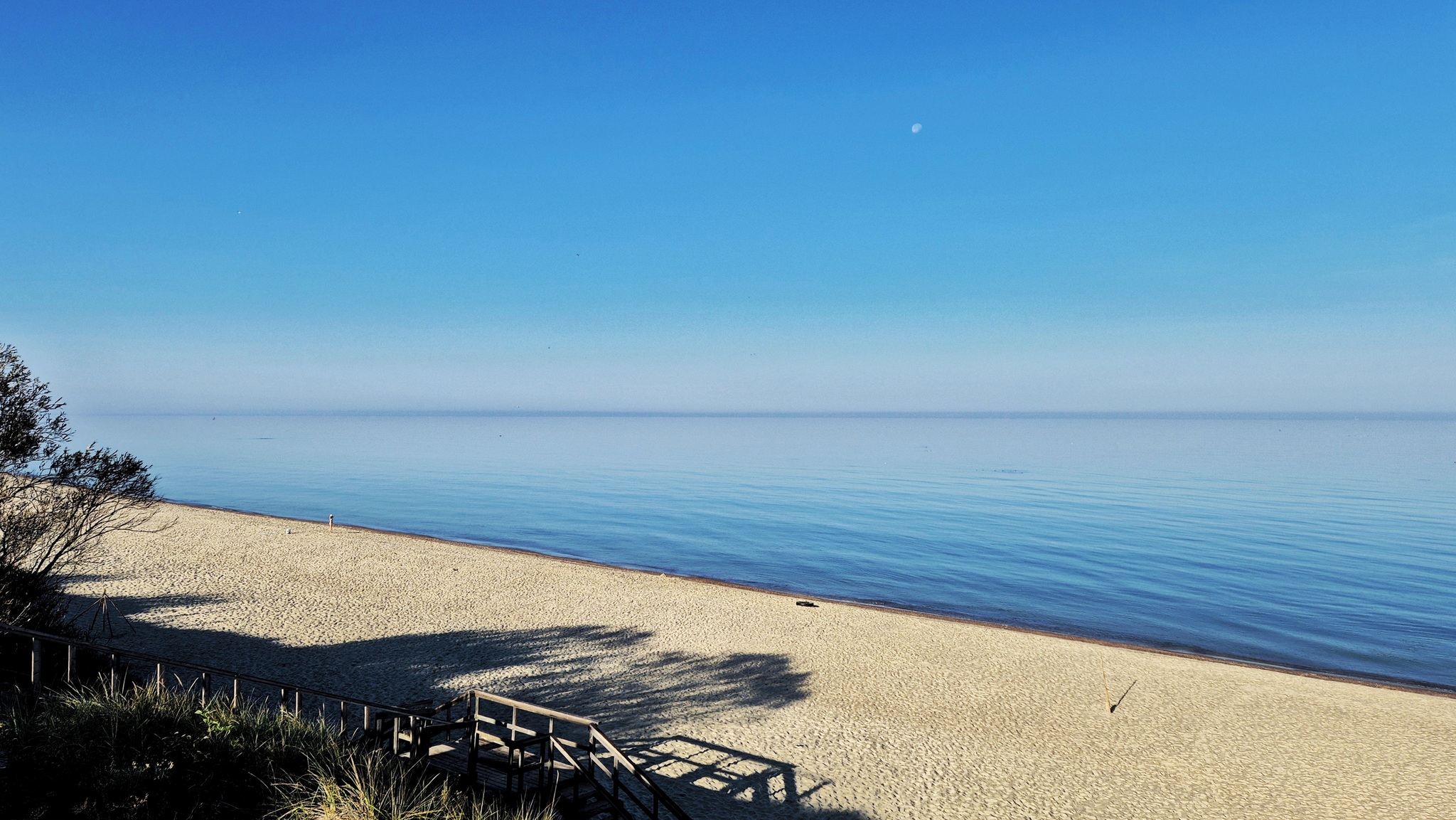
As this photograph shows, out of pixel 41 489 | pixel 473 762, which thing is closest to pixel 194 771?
pixel 473 762

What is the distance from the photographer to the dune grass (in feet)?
20.3

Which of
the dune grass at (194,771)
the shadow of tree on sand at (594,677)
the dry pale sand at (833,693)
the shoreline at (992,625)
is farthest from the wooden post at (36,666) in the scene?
the shoreline at (992,625)

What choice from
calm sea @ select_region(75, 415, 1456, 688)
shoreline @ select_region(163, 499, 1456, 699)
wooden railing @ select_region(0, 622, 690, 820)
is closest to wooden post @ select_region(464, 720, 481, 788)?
wooden railing @ select_region(0, 622, 690, 820)

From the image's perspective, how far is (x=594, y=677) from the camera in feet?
50.5

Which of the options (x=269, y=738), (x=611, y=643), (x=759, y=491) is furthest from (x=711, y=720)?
(x=759, y=491)

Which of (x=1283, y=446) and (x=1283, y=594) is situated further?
(x=1283, y=446)

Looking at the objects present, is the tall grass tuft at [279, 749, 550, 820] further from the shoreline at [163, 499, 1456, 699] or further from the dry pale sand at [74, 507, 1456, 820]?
the shoreline at [163, 499, 1456, 699]

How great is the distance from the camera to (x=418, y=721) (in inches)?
324

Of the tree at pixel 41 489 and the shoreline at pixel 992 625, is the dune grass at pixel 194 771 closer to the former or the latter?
the tree at pixel 41 489

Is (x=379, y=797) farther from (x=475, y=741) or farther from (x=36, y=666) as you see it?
(x=36, y=666)

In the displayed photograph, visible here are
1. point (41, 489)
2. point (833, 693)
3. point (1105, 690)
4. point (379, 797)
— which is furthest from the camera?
point (1105, 690)

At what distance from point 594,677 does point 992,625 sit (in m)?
12.3

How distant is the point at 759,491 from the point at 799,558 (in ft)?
75.4

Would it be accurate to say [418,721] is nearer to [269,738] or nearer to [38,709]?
[269,738]
